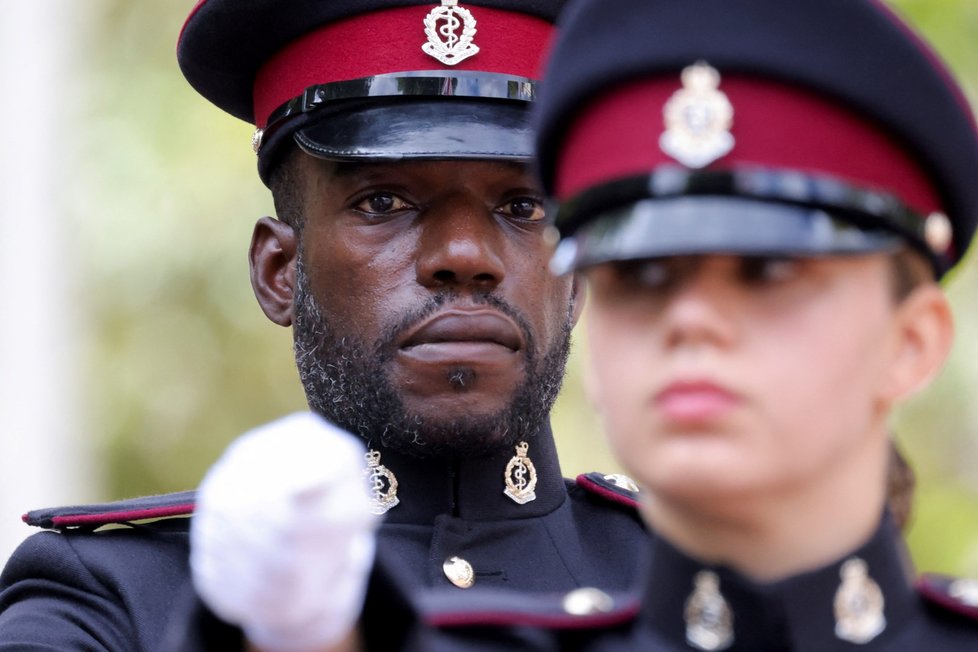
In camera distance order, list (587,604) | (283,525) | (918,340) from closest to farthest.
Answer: (283,525), (918,340), (587,604)

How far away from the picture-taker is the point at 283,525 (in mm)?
2086

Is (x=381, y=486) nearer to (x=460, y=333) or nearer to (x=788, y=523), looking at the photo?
(x=460, y=333)

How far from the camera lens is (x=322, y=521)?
6.90 feet

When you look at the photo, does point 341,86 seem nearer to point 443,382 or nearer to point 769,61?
point 443,382

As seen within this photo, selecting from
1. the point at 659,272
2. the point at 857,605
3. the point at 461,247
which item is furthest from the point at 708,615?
the point at 461,247

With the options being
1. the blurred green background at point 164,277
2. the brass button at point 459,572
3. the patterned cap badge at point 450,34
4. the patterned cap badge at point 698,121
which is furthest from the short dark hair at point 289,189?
the blurred green background at point 164,277

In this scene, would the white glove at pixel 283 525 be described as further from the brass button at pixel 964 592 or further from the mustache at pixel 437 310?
the mustache at pixel 437 310

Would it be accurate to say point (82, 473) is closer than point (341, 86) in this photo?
No

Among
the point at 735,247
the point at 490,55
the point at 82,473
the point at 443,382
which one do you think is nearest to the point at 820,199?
the point at 735,247

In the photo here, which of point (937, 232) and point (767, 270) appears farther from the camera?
point (937, 232)

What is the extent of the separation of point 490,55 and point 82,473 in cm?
697

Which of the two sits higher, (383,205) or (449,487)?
(383,205)

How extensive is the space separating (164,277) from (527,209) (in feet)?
23.6

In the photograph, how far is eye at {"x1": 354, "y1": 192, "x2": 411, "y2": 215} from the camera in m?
3.71
